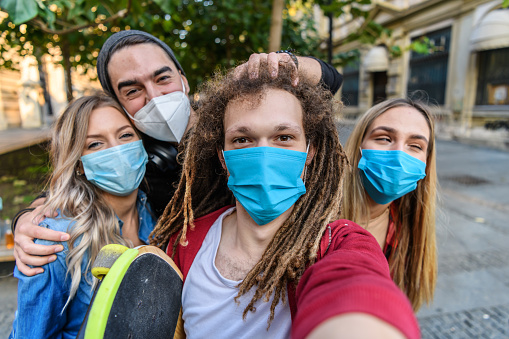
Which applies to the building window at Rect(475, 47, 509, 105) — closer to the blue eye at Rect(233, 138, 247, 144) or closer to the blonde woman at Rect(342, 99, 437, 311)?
the blonde woman at Rect(342, 99, 437, 311)

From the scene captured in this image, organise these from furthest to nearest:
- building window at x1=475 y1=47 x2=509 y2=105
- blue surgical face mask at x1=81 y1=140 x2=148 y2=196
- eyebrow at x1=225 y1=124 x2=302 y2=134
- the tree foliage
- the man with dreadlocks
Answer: building window at x1=475 y1=47 x2=509 y2=105 → the tree foliage → blue surgical face mask at x1=81 y1=140 x2=148 y2=196 → eyebrow at x1=225 y1=124 x2=302 y2=134 → the man with dreadlocks

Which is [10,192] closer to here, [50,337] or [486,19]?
[50,337]

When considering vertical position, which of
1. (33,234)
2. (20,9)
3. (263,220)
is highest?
(20,9)

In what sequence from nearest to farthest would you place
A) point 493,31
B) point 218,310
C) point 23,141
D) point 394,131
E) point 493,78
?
point 218,310 → point 394,131 → point 23,141 → point 493,31 → point 493,78

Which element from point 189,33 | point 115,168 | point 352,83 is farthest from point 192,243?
point 352,83

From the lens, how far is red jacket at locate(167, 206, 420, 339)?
72 cm

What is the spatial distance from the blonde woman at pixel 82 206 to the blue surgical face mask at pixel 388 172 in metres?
1.39

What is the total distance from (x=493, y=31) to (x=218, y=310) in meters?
13.1

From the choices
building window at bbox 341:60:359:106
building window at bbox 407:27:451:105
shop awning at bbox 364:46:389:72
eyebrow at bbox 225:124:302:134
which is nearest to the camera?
eyebrow at bbox 225:124:302:134

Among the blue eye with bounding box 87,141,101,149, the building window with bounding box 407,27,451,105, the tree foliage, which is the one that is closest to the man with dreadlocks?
the blue eye with bounding box 87,141,101,149

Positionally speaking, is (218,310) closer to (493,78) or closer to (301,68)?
(301,68)

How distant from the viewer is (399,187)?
1.76 meters

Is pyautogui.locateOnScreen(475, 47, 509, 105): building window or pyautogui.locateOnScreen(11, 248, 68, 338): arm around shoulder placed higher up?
pyautogui.locateOnScreen(475, 47, 509, 105): building window

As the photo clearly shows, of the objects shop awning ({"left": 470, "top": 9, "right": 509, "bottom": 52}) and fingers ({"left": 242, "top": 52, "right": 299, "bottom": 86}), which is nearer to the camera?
fingers ({"left": 242, "top": 52, "right": 299, "bottom": 86})
